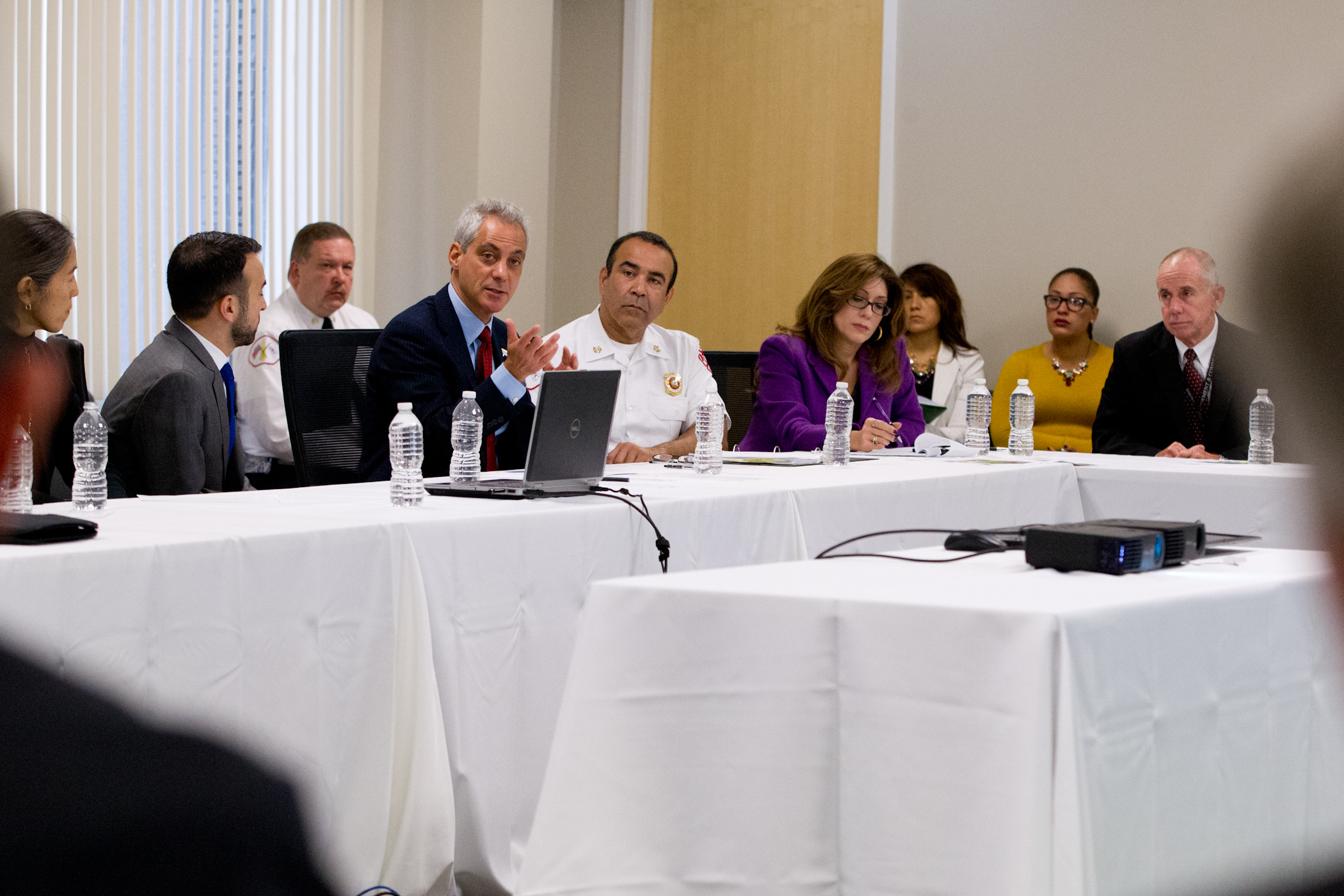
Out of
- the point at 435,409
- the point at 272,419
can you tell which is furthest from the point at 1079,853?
the point at 272,419

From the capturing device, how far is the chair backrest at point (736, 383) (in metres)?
4.24

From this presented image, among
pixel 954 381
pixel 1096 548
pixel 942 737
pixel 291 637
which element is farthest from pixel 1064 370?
pixel 942 737

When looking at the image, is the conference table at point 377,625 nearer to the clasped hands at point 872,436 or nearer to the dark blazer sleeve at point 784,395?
the clasped hands at point 872,436

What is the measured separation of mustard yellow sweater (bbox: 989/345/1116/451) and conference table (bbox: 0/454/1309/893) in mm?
2761

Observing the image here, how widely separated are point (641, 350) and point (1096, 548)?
100 inches

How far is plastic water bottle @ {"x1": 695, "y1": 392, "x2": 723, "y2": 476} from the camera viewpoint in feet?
9.92

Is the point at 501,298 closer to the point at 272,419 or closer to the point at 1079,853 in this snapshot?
the point at 272,419

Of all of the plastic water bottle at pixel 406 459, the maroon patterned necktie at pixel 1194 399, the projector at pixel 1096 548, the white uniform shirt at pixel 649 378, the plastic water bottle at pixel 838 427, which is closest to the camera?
the projector at pixel 1096 548

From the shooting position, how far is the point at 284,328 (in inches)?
172

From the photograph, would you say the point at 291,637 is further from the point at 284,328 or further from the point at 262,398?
the point at 284,328

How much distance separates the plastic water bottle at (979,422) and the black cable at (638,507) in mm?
1639

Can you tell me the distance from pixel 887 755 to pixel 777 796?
0.42ft

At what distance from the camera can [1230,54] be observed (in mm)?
5117

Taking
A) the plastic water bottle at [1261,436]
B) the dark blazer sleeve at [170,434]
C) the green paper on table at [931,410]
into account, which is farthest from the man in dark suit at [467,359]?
the plastic water bottle at [1261,436]
